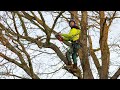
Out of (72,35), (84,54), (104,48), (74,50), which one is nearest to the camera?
(72,35)

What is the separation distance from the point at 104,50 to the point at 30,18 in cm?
274

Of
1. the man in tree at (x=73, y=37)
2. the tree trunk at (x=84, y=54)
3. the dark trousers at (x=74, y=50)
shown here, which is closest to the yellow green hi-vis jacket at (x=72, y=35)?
the man in tree at (x=73, y=37)

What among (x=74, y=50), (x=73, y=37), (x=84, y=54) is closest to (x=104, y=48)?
(x=84, y=54)

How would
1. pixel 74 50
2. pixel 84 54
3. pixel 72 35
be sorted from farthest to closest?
pixel 84 54, pixel 74 50, pixel 72 35

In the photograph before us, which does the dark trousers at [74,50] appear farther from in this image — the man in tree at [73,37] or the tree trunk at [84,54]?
the tree trunk at [84,54]

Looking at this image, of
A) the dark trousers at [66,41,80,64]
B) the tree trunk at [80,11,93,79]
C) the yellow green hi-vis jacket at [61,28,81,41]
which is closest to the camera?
the yellow green hi-vis jacket at [61,28,81,41]

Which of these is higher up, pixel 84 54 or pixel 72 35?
pixel 72 35

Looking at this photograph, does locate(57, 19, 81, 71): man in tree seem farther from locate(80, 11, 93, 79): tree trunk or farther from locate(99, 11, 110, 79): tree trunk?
locate(99, 11, 110, 79): tree trunk

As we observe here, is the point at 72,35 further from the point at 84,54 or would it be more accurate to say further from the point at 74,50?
the point at 84,54

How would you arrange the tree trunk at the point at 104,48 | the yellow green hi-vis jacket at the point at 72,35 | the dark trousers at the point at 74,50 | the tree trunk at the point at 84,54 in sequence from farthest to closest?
the tree trunk at the point at 104,48
the tree trunk at the point at 84,54
the dark trousers at the point at 74,50
the yellow green hi-vis jacket at the point at 72,35

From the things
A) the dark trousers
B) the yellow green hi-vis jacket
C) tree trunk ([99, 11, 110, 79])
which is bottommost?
tree trunk ([99, 11, 110, 79])

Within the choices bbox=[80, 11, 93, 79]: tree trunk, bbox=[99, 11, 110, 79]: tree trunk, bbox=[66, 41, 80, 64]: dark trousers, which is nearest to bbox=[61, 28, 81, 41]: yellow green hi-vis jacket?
bbox=[66, 41, 80, 64]: dark trousers
